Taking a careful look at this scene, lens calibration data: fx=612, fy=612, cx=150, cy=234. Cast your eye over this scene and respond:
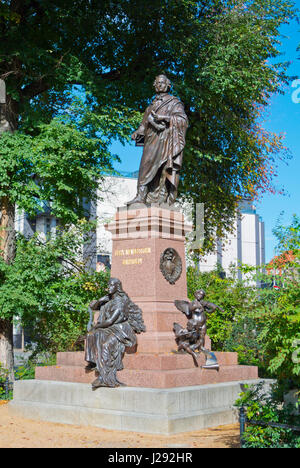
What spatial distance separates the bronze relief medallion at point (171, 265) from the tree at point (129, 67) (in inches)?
206

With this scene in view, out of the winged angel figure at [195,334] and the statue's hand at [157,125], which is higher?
the statue's hand at [157,125]

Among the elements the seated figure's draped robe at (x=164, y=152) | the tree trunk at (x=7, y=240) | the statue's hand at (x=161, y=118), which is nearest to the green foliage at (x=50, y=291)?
the tree trunk at (x=7, y=240)

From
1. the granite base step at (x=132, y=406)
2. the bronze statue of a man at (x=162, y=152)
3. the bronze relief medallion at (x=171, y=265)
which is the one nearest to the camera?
the granite base step at (x=132, y=406)

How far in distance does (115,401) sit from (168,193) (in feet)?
16.4

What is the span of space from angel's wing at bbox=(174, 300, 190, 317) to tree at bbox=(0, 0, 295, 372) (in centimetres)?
598

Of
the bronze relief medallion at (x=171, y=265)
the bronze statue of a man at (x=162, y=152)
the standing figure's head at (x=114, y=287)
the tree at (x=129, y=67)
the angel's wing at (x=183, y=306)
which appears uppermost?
the tree at (x=129, y=67)

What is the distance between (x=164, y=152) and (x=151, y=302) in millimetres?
3339

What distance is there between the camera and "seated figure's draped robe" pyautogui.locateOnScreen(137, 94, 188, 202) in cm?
1311

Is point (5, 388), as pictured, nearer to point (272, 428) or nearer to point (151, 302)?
point (151, 302)

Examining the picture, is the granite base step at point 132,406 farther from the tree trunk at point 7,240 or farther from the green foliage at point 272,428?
the tree trunk at point 7,240

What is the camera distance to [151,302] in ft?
39.2

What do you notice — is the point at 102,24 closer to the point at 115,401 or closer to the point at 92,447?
the point at 115,401

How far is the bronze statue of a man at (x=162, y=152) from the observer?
516 inches

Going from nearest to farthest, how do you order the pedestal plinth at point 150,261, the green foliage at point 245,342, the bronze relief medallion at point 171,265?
the pedestal plinth at point 150,261, the bronze relief medallion at point 171,265, the green foliage at point 245,342
